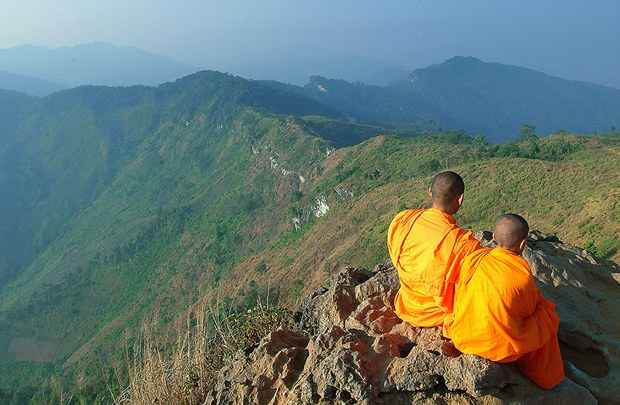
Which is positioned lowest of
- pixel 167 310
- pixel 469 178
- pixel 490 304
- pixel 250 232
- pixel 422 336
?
pixel 167 310

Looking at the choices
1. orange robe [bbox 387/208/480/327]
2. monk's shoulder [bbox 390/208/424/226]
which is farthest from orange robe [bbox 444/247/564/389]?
monk's shoulder [bbox 390/208/424/226]

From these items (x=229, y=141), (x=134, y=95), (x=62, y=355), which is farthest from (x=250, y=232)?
(x=134, y=95)

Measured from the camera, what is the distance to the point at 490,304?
163 inches

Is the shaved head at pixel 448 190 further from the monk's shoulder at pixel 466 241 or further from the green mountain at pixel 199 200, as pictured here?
the green mountain at pixel 199 200

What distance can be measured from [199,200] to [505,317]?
78863mm

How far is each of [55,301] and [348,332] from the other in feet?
242

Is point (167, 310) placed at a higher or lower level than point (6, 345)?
higher

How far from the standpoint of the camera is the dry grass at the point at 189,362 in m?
5.70

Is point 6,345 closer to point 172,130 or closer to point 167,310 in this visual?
point 167,310

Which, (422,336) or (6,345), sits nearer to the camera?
(422,336)

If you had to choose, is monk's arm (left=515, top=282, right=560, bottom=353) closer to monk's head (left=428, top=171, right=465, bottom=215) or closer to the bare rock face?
the bare rock face

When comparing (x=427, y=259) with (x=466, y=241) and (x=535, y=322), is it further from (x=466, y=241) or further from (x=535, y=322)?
(x=535, y=322)

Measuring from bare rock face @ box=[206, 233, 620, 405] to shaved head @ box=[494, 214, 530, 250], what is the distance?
1.00 m

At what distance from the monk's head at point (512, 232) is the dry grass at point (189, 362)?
3.09 m
